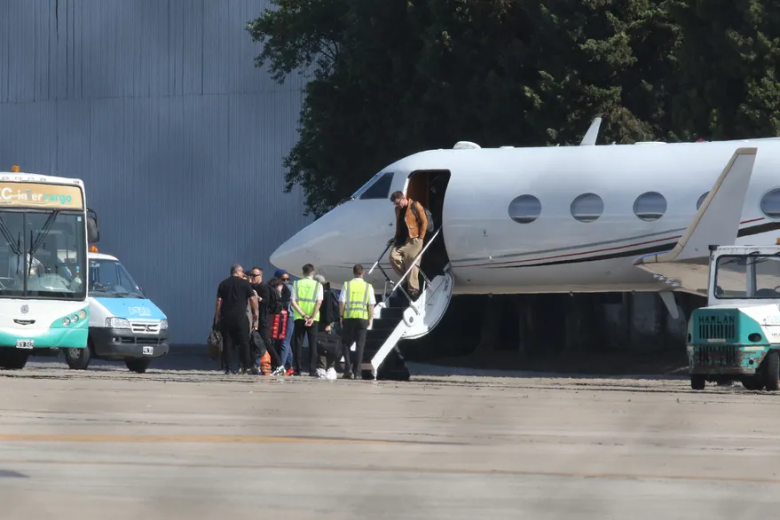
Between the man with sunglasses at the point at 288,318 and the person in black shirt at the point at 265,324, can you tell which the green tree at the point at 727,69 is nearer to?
the man with sunglasses at the point at 288,318

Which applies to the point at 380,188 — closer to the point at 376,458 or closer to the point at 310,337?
the point at 310,337

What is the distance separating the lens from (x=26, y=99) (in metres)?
52.8

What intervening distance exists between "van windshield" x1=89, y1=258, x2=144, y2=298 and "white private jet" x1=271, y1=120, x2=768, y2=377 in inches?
175

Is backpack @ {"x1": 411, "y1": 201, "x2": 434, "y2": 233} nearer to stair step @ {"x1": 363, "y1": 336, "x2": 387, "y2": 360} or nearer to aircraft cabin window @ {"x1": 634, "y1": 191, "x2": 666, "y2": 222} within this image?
stair step @ {"x1": 363, "y1": 336, "x2": 387, "y2": 360}

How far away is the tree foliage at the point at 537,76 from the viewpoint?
3142 centimetres

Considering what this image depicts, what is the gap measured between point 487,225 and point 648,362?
10059 mm

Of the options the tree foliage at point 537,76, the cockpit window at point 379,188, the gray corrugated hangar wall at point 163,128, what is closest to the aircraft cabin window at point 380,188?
the cockpit window at point 379,188

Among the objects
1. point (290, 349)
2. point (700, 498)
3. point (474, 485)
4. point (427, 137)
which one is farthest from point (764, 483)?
point (427, 137)

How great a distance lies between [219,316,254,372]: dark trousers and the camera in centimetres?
2473

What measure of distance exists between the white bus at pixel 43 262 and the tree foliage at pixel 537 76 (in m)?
12.6

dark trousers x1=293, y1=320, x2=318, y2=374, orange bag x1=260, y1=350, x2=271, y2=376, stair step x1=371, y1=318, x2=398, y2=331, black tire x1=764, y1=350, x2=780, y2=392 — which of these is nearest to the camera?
black tire x1=764, y1=350, x2=780, y2=392

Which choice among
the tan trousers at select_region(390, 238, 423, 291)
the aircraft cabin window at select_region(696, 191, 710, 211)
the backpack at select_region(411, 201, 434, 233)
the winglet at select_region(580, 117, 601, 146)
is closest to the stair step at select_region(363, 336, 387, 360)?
the tan trousers at select_region(390, 238, 423, 291)

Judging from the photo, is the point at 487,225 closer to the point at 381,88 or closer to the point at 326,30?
the point at 381,88

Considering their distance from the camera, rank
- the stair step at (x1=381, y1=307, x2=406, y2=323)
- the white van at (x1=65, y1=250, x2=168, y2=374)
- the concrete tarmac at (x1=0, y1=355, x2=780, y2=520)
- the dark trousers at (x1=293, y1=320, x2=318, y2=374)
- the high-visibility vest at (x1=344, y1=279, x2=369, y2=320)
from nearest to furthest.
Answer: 1. the concrete tarmac at (x1=0, y1=355, x2=780, y2=520)
2. the high-visibility vest at (x1=344, y1=279, x2=369, y2=320)
3. the dark trousers at (x1=293, y1=320, x2=318, y2=374)
4. the stair step at (x1=381, y1=307, x2=406, y2=323)
5. the white van at (x1=65, y1=250, x2=168, y2=374)
